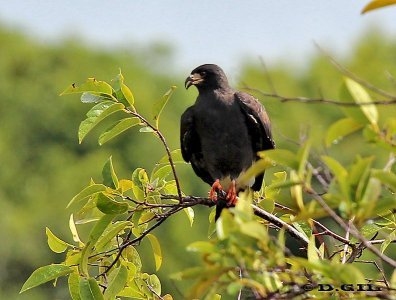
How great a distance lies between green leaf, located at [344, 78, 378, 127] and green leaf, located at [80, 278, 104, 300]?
153cm

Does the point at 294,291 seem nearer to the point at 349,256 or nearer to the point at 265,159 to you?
the point at 265,159

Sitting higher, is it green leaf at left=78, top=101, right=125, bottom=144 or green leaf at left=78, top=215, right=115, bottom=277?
green leaf at left=78, top=101, right=125, bottom=144

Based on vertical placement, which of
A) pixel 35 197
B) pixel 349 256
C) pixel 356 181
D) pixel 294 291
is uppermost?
pixel 356 181

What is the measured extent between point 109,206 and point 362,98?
166 centimetres

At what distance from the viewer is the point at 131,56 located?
262ft

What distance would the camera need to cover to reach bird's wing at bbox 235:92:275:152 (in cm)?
651

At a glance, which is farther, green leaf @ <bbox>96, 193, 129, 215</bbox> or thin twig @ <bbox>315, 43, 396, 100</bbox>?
green leaf @ <bbox>96, 193, 129, 215</bbox>

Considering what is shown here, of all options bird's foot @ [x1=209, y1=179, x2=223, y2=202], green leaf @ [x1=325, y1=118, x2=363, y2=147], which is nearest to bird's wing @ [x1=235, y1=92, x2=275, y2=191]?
bird's foot @ [x1=209, y1=179, x2=223, y2=202]

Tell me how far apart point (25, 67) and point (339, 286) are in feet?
241

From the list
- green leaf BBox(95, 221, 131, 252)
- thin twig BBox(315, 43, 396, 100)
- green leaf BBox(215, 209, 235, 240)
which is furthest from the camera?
green leaf BBox(95, 221, 131, 252)

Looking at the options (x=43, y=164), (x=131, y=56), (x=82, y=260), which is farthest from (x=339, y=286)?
(x=131, y=56)

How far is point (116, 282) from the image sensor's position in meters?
4.34

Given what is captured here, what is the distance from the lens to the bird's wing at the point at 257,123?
651 centimetres

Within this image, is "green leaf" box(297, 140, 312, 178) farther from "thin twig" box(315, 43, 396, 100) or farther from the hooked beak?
the hooked beak
